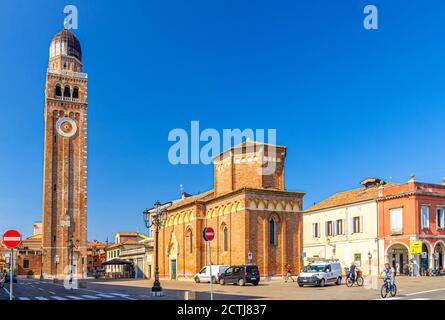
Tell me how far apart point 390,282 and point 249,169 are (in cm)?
2442

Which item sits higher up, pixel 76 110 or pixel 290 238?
pixel 76 110

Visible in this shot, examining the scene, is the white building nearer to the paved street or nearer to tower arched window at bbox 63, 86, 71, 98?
the paved street

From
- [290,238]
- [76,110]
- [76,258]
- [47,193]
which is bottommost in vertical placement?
[76,258]

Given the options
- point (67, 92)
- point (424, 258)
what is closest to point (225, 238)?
point (424, 258)

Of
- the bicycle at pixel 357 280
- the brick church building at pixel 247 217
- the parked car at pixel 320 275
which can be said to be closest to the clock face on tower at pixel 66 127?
the brick church building at pixel 247 217

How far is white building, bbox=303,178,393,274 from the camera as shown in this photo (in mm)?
52188

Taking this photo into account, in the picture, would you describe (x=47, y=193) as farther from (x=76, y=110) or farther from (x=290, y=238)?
(x=290, y=238)

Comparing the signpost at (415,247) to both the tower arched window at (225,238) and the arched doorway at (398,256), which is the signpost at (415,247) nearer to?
the arched doorway at (398,256)

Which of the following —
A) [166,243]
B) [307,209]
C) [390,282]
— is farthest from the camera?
[307,209]

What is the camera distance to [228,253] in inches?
1757

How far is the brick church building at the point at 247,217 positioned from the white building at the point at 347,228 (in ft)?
36.4
